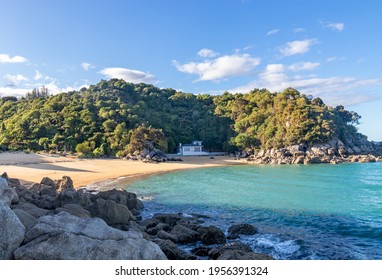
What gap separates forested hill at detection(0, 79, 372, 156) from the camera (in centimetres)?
6269

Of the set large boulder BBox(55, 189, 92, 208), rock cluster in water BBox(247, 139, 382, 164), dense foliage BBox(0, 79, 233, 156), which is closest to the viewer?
large boulder BBox(55, 189, 92, 208)

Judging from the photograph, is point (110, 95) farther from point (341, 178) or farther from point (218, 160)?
point (341, 178)

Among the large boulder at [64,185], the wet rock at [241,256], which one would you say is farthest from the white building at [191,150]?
the wet rock at [241,256]

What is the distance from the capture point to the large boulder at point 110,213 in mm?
14195

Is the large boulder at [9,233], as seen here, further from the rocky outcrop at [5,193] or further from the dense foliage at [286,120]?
the dense foliage at [286,120]

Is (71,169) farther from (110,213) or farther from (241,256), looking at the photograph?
(241,256)

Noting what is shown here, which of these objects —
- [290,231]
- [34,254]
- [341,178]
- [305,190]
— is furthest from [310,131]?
[34,254]

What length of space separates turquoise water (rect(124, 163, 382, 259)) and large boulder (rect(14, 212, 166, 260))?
7342mm

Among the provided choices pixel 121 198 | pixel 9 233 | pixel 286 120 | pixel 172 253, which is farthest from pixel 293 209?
pixel 286 120

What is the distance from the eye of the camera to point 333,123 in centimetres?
6844

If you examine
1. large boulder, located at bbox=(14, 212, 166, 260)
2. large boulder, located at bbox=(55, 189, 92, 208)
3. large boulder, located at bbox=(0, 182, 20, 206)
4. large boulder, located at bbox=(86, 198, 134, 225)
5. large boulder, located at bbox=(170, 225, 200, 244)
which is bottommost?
large boulder, located at bbox=(170, 225, 200, 244)

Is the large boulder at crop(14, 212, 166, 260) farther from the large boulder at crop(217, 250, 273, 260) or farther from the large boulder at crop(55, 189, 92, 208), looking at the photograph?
the large boulder at crop(55, 189, 92, 208)

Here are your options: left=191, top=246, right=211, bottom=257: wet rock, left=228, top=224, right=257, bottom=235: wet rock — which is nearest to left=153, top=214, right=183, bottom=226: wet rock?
left=228, top=224, right=257, bottom=235: wet rock

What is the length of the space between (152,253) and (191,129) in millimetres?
74867
